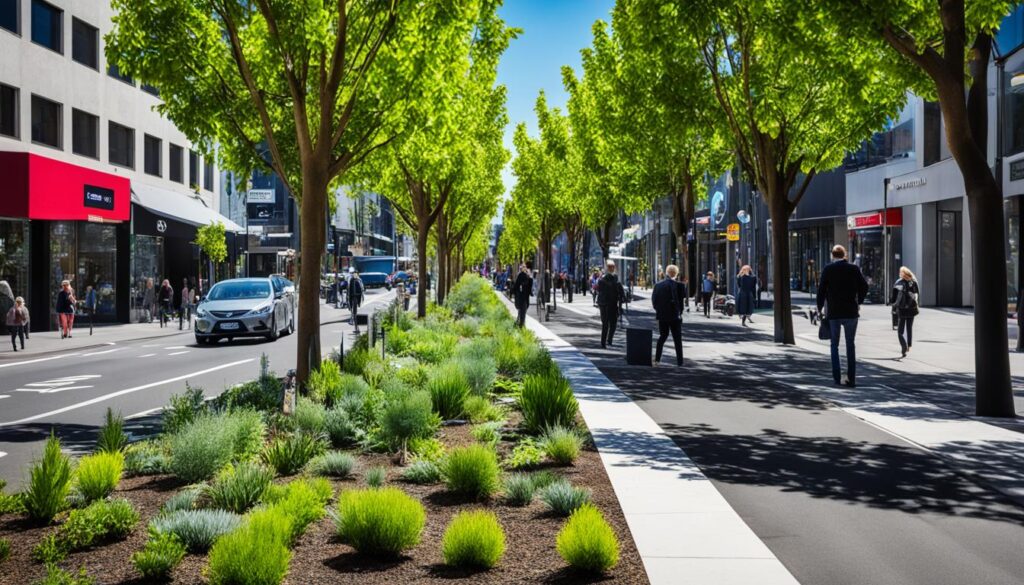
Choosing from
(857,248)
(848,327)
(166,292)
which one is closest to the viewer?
(848,327)

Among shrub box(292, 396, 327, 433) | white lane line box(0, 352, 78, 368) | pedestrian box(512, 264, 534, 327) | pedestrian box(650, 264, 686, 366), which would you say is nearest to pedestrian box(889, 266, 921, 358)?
pedestrian box(650, 264, 686, 366)

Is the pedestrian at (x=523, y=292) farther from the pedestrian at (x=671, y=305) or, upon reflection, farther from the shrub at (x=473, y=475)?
the shrub at (x=473, y=475)

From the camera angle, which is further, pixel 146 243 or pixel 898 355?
pixel 146 243

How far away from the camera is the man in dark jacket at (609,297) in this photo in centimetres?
2141

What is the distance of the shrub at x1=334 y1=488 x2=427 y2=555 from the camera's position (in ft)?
18.6

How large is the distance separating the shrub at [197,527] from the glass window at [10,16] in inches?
1119

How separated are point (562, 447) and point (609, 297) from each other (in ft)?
44.1

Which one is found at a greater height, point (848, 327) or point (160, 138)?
point (160, 138)

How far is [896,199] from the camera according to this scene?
42.5 m

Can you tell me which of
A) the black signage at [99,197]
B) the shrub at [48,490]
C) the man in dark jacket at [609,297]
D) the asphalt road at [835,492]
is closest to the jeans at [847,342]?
the asphalt road at [835,492]

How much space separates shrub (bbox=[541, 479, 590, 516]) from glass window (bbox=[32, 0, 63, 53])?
30.6 metres

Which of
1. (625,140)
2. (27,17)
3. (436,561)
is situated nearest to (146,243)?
(27,17)

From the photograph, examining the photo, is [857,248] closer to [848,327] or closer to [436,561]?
[848,327]

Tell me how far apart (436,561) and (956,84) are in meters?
9.21
